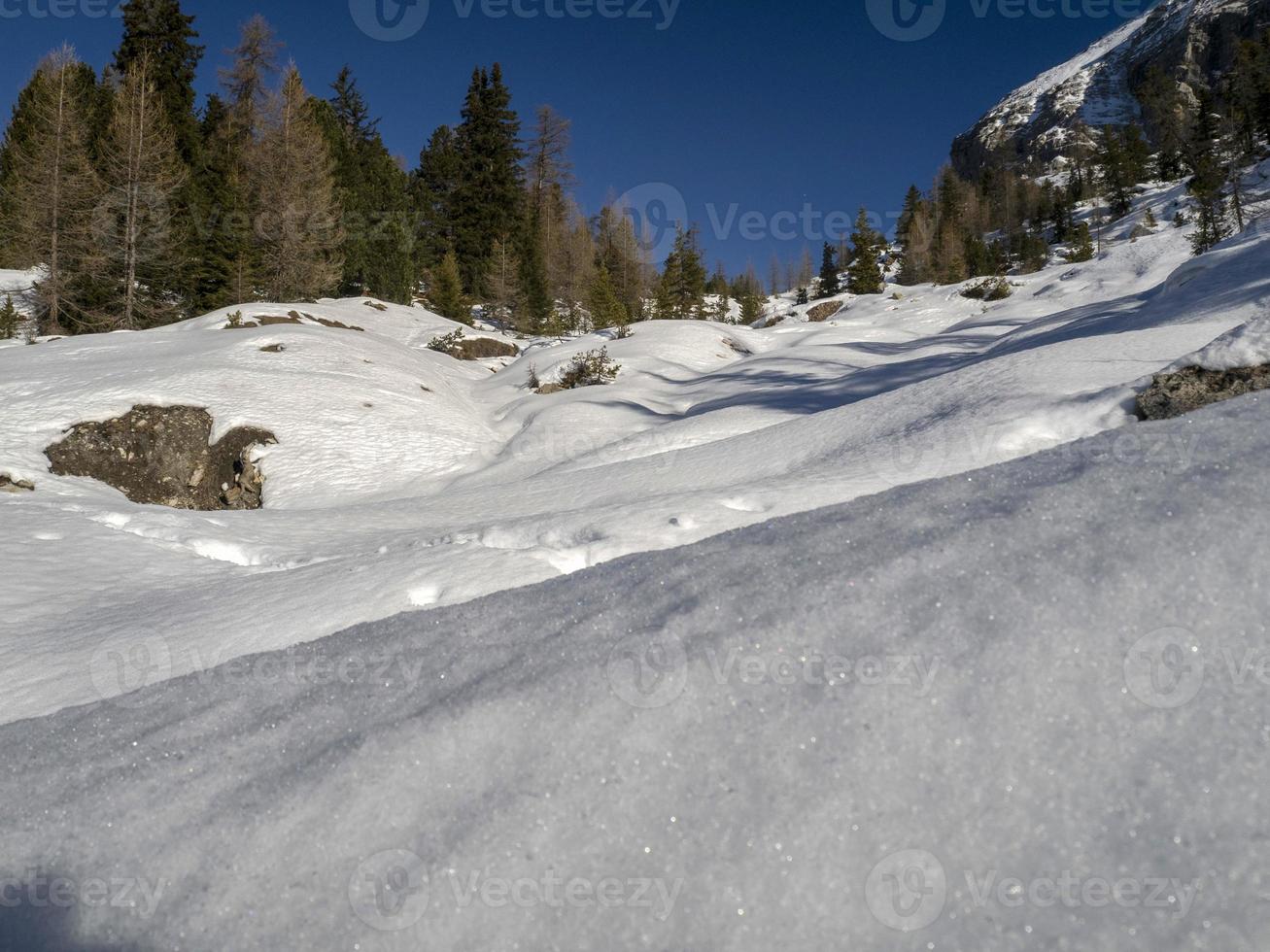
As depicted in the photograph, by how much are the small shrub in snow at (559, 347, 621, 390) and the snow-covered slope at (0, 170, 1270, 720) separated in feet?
1.63

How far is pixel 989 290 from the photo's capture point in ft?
81.4

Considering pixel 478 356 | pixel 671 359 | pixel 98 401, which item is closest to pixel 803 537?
pixel 98 401

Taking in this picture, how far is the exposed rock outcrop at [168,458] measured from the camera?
32.2 feet

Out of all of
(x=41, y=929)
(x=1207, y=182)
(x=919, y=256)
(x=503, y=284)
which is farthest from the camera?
(x=919, y=256)

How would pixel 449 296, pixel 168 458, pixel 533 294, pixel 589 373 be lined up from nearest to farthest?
pixel 168 458 → pixel 589 373 → pixel 449 296 → pixel 533 294

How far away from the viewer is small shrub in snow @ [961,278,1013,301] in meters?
24.3

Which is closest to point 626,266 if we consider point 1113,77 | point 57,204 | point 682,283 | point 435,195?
point 682,283

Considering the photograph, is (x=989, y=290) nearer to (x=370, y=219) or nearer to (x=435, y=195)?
(x=370, y=219)

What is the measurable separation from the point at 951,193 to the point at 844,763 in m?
75.0

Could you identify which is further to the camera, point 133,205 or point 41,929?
point 133,205

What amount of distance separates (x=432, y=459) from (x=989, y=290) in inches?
896

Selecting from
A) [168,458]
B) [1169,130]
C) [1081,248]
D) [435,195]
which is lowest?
[168,458]

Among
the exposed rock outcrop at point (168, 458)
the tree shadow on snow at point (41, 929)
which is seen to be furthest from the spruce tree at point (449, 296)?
the tree shadow on snow at point (41, 929)

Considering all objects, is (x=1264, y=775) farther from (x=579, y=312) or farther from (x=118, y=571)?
(x=579, y=312)
